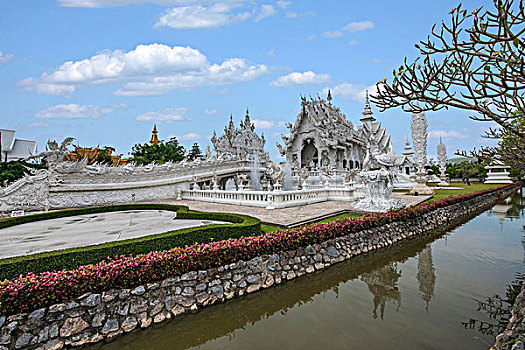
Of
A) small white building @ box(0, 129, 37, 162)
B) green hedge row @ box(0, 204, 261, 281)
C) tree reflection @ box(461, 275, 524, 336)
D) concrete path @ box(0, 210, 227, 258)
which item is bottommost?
tree reflection @ box(461, 275, 524, 336)

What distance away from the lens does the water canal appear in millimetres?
4312

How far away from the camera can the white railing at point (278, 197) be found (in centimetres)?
1348

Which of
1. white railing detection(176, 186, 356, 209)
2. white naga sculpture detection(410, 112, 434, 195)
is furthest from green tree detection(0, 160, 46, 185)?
white naga sculpture detection(410, 112, 434, 195)

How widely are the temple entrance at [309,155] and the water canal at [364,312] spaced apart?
23813mm

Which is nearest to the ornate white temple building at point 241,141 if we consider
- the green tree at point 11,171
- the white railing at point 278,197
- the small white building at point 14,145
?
the white railing at point 278,197

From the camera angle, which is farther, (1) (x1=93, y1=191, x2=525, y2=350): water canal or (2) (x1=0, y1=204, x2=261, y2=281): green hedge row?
(2) (x1=0, y1=204, x2=261, y2=281): green hedge row

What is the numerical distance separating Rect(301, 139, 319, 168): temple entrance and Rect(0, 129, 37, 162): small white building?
3131 centimetres

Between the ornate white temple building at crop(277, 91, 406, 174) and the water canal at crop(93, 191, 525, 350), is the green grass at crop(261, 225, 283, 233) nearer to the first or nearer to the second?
the water canal at crop(93, 191, 525, 350)

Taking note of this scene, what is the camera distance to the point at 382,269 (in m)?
7.46

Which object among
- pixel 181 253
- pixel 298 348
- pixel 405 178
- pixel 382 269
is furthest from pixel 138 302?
pixel 405 178

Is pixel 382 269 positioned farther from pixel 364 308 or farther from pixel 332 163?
pixel 332 163

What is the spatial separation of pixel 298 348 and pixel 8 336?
13.2 ft

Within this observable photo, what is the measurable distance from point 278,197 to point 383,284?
7.52 meters

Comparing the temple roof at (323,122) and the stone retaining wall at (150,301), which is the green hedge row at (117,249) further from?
the temple roof at (323,122)
